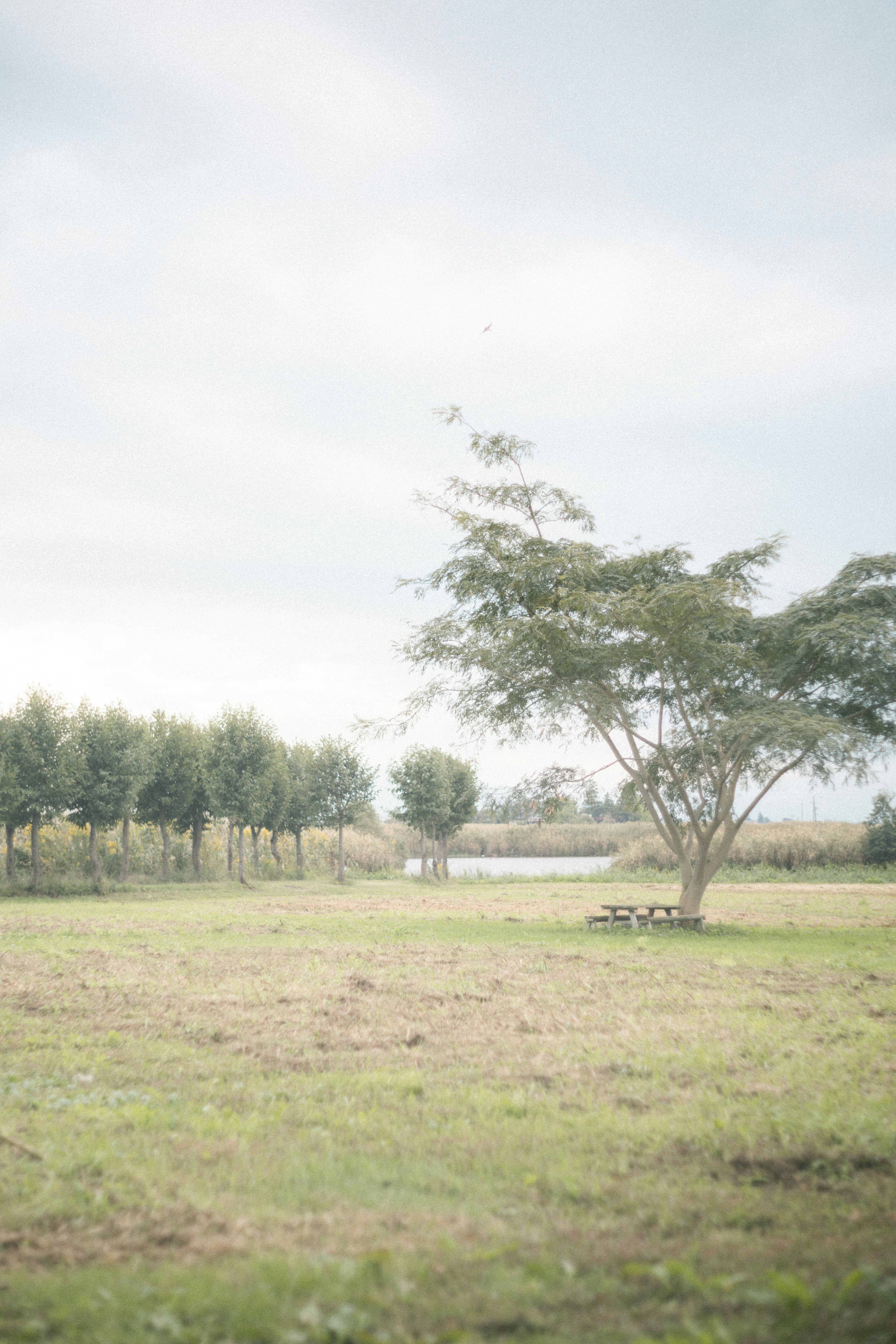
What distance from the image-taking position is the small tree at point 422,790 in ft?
147

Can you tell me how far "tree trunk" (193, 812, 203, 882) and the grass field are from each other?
1082 inches

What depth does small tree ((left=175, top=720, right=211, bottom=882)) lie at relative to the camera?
121 feet

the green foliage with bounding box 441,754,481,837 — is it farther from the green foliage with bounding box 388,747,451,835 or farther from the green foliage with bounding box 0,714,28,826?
the green foliage with bounding box 0,714,28,826

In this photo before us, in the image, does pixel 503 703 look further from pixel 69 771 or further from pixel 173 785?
pixel 173 785

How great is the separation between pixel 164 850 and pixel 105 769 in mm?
5932

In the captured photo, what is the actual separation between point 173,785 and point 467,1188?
34.6 m

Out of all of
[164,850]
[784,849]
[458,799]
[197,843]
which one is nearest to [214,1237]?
[164,850]

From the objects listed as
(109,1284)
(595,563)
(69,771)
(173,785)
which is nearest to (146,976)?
(109,1284)

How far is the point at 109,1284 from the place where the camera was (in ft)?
12.0

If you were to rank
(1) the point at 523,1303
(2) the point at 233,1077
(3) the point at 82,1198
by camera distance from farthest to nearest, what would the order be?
(2) the point at 233,1077 → (3) the point at 82,1198 → (1) the point at 523,1303

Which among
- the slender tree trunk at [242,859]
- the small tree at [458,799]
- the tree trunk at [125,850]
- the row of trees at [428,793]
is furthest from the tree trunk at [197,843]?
the small tree at [458,799]

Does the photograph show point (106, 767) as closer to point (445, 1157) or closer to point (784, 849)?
point (445, 1157)

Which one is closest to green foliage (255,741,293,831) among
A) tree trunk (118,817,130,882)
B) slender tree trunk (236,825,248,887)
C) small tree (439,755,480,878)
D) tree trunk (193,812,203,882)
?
slender tree trunk (236,825,248,887)

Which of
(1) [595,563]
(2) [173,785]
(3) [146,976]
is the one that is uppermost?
(1) [595,563]
